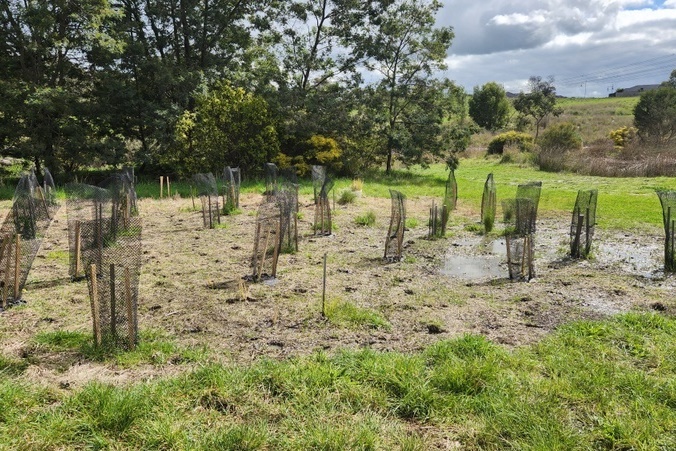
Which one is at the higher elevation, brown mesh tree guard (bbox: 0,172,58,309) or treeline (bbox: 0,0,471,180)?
treeline (bbox: 0,0,471,180)

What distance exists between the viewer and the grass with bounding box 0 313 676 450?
2609 millimetres

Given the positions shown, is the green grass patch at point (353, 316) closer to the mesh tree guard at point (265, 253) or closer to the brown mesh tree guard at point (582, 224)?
the mesh tree guard at point (265, 253)

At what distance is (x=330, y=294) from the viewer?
514 centimetres

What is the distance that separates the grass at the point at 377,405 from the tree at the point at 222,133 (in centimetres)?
1364

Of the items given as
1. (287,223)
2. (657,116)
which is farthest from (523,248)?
(657,116)

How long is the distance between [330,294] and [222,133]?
40.0 feet

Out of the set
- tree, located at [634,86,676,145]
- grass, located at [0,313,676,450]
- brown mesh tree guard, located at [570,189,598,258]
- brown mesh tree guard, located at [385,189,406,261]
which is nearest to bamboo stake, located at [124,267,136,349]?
grass, located at [0,313,676,450]

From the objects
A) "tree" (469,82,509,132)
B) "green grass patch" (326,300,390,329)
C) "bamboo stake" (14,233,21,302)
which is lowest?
"green grass patch" (326,300,390,329)

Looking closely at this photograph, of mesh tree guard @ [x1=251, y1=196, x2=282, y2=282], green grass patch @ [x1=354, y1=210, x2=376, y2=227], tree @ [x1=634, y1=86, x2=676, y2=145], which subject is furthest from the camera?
tree @ [x1=634, y1=86, x2=676, y2=145]

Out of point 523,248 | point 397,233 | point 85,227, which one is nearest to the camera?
point 85,227

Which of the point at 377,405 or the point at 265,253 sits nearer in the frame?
the point at 377,405

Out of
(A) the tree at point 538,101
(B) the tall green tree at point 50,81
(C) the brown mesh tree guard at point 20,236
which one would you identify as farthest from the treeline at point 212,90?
(A) the tree at point 538,101

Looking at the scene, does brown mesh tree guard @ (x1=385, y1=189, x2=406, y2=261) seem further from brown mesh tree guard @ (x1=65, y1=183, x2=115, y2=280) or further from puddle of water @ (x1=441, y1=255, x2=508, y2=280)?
brown mesh tree guard @ (x1=65, y1=183, x2=115, y2=280)

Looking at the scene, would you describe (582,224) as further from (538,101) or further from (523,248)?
(538,101)
